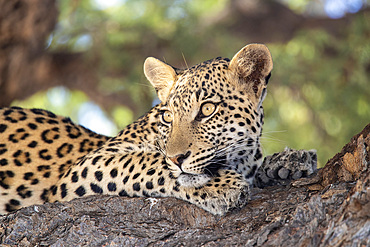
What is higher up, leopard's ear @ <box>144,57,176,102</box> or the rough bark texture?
leopard's ear @ <box>144,57,176,102</box>

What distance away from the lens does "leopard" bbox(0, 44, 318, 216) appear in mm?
5258

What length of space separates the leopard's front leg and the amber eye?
70 cm

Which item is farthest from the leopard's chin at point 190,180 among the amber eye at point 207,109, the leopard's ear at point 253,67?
the leopard's ear at point 253,67

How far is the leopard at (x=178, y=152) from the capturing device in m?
5.26

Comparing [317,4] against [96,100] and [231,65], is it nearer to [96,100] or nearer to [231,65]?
[96,100]

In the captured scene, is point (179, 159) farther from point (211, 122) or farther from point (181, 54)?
point (181, 54)

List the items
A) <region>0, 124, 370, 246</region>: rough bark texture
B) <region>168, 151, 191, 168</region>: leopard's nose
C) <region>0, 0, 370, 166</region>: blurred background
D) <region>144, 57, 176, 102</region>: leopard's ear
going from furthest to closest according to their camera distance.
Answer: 1. <region>0, 0, 370, 166</region>: blurred background
2. <region>144, 57, 176, 102</region>: leopard's ear
3. <region>168, 151, 191, 168</region>: leopard's nose
4. <region>0, 124, 370, 246</region>: rough bark texture

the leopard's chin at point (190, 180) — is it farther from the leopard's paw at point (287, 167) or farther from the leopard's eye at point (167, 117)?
the leopard's paw at point (287, 167)

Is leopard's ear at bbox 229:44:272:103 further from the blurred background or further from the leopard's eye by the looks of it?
the blurred background

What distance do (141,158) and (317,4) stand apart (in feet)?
36.9

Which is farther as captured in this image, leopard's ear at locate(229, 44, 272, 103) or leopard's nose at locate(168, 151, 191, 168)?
leopard's ear at locate(229, 44, 272, 103)

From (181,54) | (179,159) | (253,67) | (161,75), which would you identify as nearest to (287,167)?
(253,67)

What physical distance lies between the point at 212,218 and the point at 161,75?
2.14 metres

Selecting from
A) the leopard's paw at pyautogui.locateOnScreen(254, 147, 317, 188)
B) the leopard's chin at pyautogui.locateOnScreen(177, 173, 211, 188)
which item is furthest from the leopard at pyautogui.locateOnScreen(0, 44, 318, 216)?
the leopard's paw at pyautogui.locateOnScreen(254, 147, 317, 188)
